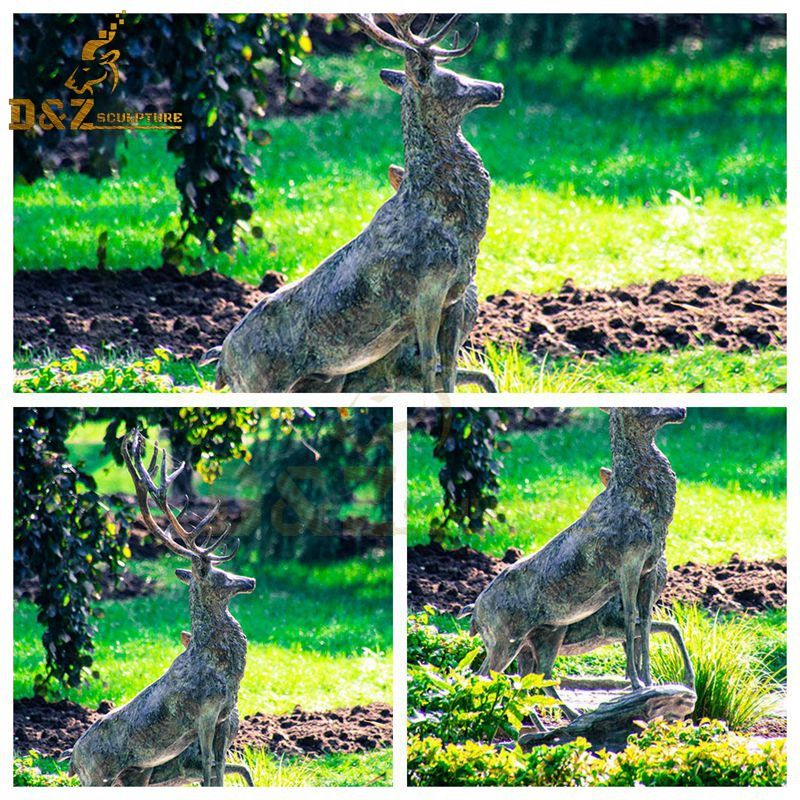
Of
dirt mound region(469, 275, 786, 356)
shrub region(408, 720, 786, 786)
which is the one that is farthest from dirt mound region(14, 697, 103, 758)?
dirt mound region(469, 275, 786, 356)

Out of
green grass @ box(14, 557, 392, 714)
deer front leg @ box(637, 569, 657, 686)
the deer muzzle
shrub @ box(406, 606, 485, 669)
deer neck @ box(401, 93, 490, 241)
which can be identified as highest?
the deer muzzle

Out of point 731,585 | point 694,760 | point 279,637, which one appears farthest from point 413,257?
point 279,637

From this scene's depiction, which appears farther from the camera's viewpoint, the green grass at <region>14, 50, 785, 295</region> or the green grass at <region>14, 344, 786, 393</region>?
the green grass at <region>14, 50, 785, 295</region>

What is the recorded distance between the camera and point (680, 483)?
8789 mm

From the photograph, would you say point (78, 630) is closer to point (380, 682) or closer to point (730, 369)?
point (380, 682)

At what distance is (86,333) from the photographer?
24.3 ft

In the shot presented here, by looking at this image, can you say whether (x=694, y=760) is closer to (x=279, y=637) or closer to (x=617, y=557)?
(x=617, y=557)

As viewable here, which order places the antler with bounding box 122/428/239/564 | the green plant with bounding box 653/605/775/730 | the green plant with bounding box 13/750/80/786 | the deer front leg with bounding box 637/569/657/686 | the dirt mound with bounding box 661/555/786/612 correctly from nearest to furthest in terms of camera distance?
the antler with bounding box 122/428/239/564 → the deer front leg with bounding box 637/569/657/686 → the green plant with bounding box 653/605/775/730 → the green plant with bounding box 13/750/80/786 → the dirt mound with bounding box 661/555/786/612

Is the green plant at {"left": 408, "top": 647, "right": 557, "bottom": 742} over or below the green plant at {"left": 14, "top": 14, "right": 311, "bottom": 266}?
below

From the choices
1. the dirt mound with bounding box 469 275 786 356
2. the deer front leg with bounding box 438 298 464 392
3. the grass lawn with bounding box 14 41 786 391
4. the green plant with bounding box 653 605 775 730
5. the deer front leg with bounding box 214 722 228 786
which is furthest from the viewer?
the grass lawn with bounding box 14 41 786 391

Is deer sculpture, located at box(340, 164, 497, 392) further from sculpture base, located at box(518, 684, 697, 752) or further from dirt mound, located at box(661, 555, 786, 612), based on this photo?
dirt mound, located at box(661, 555, 786, 612)

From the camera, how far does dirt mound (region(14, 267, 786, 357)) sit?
7395 millimetres

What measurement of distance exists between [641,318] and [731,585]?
1437 millimetres
